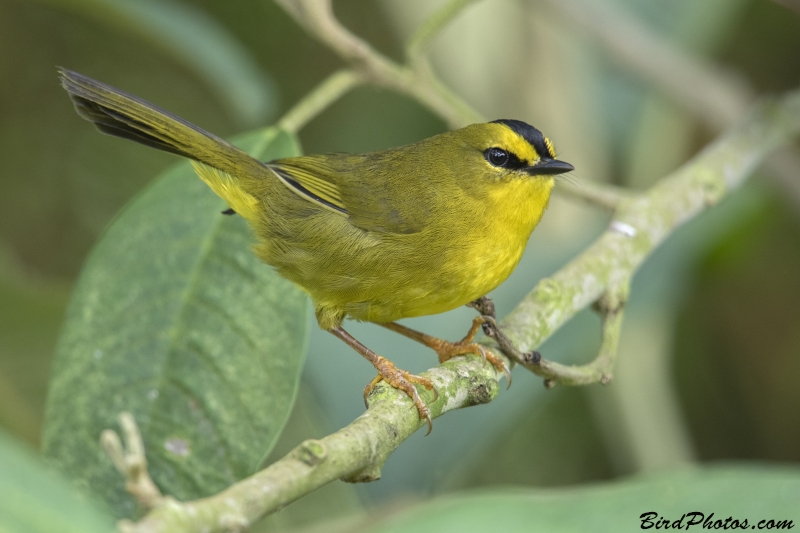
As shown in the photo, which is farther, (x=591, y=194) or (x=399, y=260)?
(x=591, y=194)

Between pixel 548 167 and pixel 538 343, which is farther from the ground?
pixel 548 167

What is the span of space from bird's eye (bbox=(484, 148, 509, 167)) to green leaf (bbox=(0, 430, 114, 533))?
226cm

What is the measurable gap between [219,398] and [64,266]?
2.86m

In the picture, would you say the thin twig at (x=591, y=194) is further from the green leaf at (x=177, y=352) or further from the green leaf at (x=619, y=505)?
the green leaf at (x=619, y=505)

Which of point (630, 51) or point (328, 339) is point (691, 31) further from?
point (328, 339)

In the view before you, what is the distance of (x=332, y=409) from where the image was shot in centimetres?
310

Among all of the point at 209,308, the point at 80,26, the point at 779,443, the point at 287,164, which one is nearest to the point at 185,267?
the point at 209,308

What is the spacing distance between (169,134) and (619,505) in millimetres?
2102

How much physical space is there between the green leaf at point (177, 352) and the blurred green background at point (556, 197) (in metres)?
1.03

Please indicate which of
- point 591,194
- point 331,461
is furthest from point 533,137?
point 331,461

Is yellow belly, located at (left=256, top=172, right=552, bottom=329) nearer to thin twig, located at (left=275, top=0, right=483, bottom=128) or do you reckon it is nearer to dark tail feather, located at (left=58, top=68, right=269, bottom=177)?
dark tail feather, located at (left=58, top=68, right=269, bottom=177)

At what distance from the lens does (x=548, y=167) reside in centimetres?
280

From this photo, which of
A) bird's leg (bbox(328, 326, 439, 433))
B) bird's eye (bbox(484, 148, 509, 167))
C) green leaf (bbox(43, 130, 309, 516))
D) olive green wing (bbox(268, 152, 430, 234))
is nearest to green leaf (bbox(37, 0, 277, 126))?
olive green wing (bbox(268, 152, 430, 234))

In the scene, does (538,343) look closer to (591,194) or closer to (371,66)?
(591,194)
